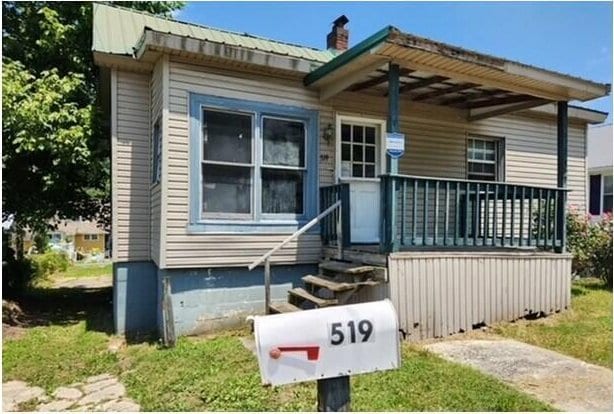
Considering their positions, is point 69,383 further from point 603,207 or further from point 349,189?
point 603,207

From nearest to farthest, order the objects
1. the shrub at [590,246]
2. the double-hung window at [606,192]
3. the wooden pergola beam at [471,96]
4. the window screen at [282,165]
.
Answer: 1. the window screen at [282,165]
2. the wooden pergola beam at [471,96]
3. the shrub at [590,246]
4. the double-hung window at [606,192]

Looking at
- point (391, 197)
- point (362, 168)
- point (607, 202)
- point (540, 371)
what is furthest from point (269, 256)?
point (607, 202)

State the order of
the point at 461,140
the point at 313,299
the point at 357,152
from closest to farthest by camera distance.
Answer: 1. the point at 313,299
2. the point at 357,152
3. the point at 461,140

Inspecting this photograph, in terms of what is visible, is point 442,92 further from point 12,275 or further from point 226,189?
point 12,275

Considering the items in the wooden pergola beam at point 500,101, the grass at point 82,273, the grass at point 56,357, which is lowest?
the grass at point 82,273

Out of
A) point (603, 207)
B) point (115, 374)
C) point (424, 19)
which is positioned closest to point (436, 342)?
point (115, 374)

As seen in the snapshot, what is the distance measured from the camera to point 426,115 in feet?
26.8

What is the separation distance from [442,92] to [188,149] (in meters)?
4.04

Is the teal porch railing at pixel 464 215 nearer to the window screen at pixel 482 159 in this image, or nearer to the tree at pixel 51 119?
the window screen at pixel 482 159

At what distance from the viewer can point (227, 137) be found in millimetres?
6570

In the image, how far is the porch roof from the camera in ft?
18.3

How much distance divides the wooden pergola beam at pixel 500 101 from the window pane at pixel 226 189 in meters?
4.22

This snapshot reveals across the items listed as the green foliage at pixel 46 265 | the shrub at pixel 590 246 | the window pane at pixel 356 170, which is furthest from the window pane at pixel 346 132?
the green foliage at pixel 46 265

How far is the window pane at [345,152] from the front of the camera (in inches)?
300
